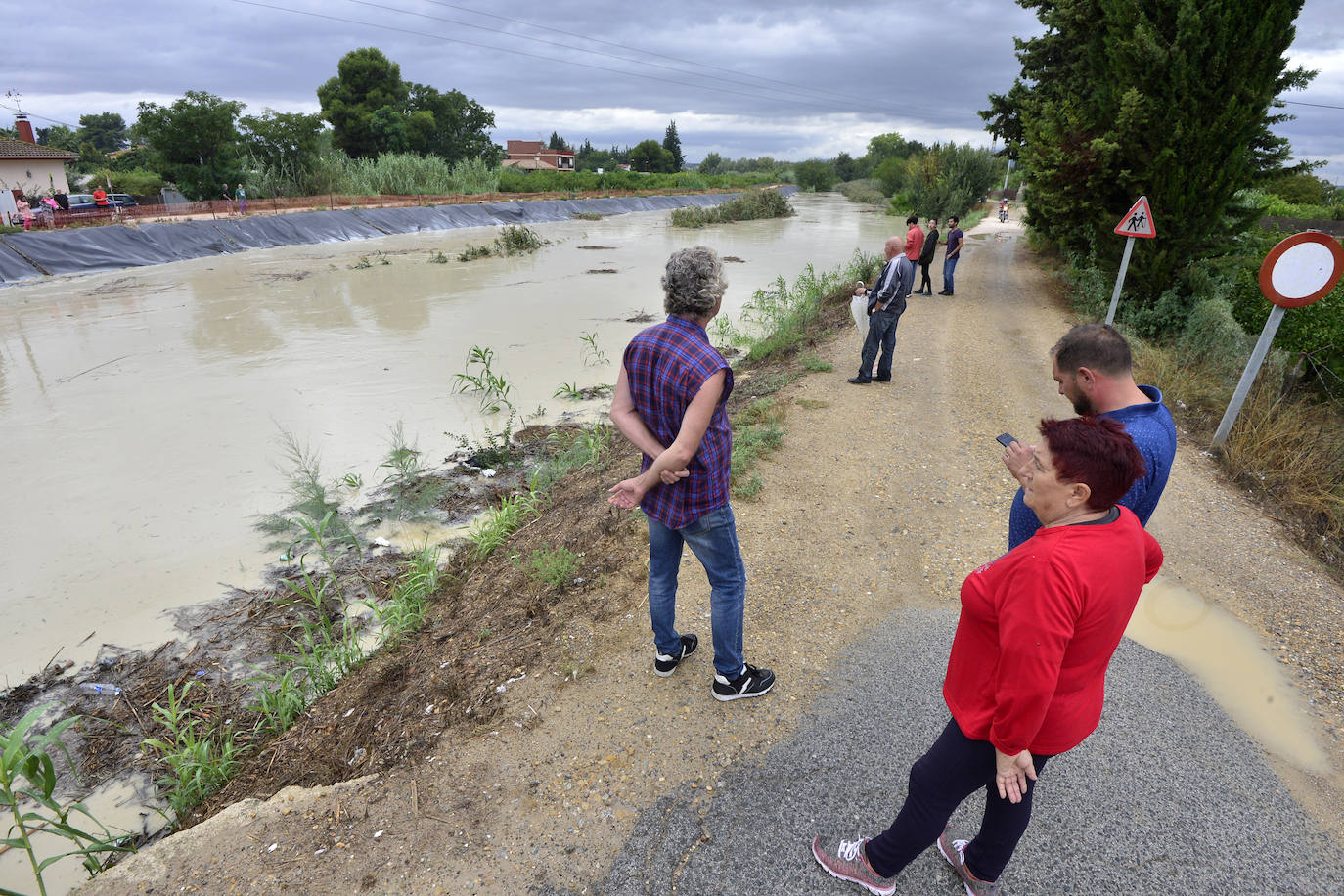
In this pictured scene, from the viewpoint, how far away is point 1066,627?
4.53 feet

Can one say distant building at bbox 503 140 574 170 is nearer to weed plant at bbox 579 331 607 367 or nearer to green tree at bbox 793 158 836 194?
green tree at bbox 793 158 836 194

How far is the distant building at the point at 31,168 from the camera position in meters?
28.7

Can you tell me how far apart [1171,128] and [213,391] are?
42.4ft

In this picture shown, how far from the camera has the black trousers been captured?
A: 167 cm

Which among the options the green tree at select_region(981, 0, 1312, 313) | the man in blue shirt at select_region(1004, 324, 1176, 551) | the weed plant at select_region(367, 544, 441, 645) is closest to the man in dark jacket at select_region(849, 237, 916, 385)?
the man in blue shirt at select_region(1004, 324, 1176, 551)

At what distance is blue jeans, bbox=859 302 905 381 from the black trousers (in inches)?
218

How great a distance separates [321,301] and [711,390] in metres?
14.3

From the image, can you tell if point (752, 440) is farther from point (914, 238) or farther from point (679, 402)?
point (914, 238)

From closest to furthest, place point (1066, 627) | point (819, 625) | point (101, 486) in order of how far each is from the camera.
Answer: point (1066, 627) → point (819, 625) → point (101, 486)

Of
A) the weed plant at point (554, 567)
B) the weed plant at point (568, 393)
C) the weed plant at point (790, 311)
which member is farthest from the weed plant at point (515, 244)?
the weed plant at point (554, 567)

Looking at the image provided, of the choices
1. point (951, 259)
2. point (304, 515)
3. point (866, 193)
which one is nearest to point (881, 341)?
point (304, 515)

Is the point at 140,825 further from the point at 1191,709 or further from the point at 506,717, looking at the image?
the point at 1191,709

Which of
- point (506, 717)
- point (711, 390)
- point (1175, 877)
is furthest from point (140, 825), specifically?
point (1175, 877)

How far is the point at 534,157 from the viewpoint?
277ft
